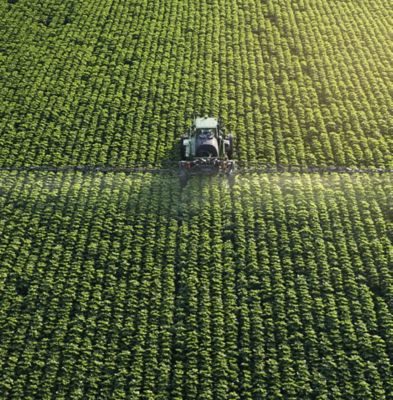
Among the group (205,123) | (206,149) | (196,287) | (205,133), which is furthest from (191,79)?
(196,287)

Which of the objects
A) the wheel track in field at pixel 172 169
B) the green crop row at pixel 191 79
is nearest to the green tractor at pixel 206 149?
the wheel track in field at pixel 172 169

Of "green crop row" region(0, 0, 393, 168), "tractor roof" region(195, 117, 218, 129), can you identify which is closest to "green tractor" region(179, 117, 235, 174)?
"tractor roof" region(195, 117, 218, 129)

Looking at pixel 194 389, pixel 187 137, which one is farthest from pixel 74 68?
pixel 194 389

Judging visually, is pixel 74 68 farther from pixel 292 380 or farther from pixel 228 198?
pixel 292 380

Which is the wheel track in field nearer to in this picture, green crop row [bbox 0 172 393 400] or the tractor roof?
green crop row [bbox 0 172 393 400]

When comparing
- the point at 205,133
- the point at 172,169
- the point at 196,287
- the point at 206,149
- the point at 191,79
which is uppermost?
the point at 191,79

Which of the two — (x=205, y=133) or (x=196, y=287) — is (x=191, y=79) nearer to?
(x=205, y=133)

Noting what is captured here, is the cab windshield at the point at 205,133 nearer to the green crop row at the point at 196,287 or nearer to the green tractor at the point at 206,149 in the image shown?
the green tractor at the point at 206,149
